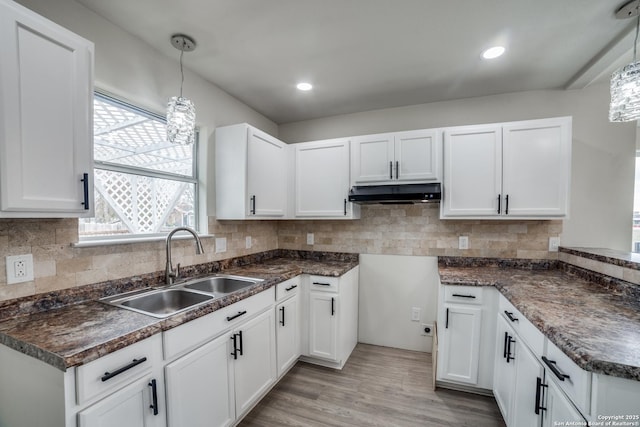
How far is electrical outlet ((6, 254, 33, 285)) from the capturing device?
1242 millimetres

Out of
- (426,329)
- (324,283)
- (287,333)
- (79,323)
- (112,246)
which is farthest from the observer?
(426,329)

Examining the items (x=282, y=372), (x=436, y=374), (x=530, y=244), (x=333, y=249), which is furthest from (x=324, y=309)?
(x=530, y=244)

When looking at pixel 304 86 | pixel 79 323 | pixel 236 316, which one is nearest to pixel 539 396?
pixel 236 316

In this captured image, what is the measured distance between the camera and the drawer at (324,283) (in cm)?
238

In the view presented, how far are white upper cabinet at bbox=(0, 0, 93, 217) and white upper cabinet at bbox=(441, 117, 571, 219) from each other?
247 cm

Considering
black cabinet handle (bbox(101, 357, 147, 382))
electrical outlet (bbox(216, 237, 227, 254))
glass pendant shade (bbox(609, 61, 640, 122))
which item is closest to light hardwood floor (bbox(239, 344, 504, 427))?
black cabinet handle (bbox(101, 357, 147, 382))

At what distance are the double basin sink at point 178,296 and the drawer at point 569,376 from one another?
1.65 m

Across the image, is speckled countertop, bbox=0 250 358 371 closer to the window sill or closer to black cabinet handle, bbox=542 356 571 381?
the window sill

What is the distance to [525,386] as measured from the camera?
4.70 ft

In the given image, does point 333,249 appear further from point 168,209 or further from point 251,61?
point 251,61

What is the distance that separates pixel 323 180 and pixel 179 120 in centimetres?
144

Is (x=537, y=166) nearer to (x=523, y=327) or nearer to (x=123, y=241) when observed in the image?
(x=523, y=327)

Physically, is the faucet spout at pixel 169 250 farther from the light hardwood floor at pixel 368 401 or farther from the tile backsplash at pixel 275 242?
the light hardwood floor at pixel 368 401

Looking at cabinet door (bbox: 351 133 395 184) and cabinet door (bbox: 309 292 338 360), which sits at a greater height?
cabinet door (bbox: 351 133 395 184)
